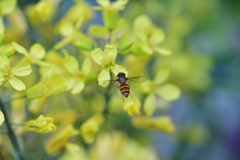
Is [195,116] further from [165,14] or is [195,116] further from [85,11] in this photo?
[85,11]

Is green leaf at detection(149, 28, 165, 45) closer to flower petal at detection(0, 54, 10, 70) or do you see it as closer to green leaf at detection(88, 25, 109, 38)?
green leaf at detection(88, 25, 109, 38)

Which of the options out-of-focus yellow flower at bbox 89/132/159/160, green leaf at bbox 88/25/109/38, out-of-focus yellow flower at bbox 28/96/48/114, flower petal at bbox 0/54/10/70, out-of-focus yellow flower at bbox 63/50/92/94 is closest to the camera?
flower petal at bbox 0/54/10/70

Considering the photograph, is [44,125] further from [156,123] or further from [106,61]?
[156,123]

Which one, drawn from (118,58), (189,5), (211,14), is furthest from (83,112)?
(211,14)

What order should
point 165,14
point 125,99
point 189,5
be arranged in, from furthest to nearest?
point 189,5 < point 165,14 < point 125,99

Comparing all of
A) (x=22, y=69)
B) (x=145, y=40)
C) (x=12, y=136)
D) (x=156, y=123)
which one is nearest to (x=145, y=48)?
(x=145, y=40)

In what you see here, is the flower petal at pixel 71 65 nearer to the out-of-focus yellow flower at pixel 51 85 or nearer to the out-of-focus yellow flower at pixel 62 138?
the out-of-focus yellow flower at pixel 51 85

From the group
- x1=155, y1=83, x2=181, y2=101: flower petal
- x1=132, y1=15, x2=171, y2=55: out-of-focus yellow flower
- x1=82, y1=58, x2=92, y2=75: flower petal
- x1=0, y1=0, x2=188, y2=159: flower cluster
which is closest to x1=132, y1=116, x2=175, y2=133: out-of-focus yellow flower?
x1=0, y1=0, x2=188, y2=159: flower cluster
